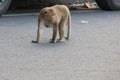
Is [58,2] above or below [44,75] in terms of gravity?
below

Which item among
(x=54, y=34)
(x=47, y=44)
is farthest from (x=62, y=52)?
(x=54, y=34)

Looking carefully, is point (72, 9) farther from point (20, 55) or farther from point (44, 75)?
point (44, 75)

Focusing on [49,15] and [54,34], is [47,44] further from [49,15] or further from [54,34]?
[49,15]

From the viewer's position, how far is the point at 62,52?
17.3 feet

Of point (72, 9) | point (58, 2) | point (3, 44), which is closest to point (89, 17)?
point (72, 9)

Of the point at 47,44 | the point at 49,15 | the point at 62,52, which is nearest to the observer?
the point at 62,52

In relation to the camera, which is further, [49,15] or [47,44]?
[47,44]

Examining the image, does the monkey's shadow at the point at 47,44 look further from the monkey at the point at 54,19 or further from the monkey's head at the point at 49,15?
the monkey's head at the point at 49,15

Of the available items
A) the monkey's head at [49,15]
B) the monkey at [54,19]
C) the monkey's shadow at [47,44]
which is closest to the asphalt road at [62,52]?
the monkey's shadow at [47,44]

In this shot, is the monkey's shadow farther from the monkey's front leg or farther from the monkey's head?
the monkey's head

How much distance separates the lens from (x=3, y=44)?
566cm

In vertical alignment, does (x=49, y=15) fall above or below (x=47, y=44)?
above

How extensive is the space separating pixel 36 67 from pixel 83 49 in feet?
3.33

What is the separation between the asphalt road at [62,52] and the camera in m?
4.35
